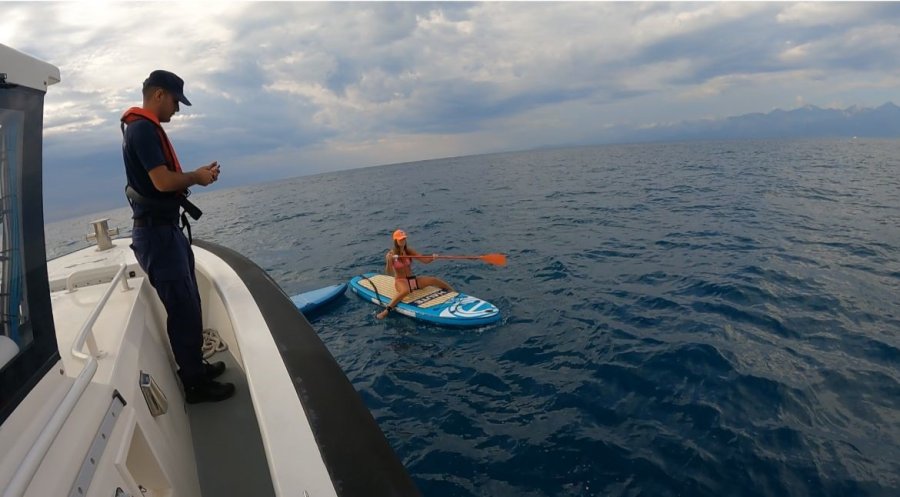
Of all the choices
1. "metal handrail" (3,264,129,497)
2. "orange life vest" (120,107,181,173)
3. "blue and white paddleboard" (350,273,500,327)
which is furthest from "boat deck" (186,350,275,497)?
"blue and white paddleboard" (350,273,500,327)

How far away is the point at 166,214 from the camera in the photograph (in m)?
3.31

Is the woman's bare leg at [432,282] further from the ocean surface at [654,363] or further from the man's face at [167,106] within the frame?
the man's face at [167,106]

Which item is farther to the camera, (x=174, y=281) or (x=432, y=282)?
(x=432, y=282)

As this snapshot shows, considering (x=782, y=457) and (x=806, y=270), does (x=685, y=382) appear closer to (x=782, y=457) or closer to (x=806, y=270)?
(x=782, y=457)

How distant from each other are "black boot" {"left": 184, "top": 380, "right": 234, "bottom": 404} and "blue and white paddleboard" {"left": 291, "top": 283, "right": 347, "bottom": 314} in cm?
564

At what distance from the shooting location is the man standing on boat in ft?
10.1

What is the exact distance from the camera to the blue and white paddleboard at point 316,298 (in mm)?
9391

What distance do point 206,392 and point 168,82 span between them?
8.30 ft

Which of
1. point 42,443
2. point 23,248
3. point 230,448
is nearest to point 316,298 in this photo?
point 230,448

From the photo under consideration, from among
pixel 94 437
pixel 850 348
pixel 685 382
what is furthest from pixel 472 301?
pixel 94 437

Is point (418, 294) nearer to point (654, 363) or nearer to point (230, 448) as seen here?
point (654, 363)

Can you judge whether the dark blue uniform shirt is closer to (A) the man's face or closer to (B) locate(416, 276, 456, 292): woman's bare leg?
(A) the man's face

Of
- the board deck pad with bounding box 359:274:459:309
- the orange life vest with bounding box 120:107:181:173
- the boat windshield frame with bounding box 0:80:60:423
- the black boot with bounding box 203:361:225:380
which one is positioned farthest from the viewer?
the board deck pad with bounding box 359:274:459:309

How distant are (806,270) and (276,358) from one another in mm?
Result: 11370
